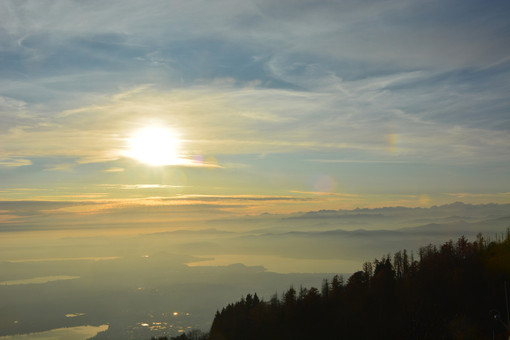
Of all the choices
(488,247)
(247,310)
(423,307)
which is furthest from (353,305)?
(488,247)

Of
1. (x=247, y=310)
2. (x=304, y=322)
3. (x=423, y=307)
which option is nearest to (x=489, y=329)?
(x=423, y=307)

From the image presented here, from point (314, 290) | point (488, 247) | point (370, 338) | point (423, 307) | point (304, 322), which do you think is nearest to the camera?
point (370, 338)

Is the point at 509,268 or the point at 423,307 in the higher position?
the point at 509,268

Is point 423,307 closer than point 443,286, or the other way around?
point 423,307

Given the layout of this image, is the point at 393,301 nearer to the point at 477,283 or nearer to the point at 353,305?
the point at 353,305

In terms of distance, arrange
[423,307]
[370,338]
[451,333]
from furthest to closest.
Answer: [423,307] < [370,338] < [451,333]

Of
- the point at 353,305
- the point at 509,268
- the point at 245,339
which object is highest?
the point at 509,268

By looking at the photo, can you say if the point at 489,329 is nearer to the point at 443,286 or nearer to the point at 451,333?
the point at 451,333
